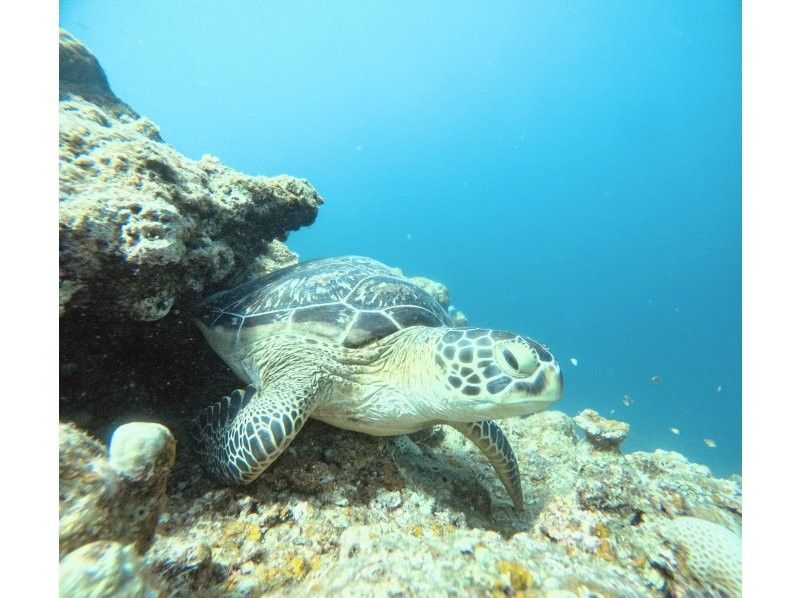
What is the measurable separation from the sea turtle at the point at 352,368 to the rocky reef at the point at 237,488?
261mm

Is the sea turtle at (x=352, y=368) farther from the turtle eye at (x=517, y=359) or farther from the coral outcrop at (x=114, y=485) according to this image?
the coral outcrop at (x=114, y=485)

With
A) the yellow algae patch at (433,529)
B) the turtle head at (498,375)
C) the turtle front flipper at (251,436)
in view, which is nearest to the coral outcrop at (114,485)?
the turtle front flipper at (251,436)

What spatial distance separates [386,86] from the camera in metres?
88.4

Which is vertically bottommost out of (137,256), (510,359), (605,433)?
(137,256)

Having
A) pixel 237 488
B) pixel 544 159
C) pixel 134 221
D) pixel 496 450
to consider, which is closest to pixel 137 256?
pixel 134 221

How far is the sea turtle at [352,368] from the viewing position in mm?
1910

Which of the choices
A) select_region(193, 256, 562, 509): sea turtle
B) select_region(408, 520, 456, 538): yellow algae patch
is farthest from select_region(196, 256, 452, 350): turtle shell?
select_region(408, 520, 456, 538): yellow algae patch

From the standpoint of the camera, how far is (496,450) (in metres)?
2.59

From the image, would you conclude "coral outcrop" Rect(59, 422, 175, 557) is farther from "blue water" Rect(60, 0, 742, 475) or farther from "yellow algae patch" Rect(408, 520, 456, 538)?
"blue water" Rect(60, 0, 742, 475)

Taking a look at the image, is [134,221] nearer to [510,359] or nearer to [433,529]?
[510,359]

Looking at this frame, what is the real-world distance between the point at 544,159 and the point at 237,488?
345ft
